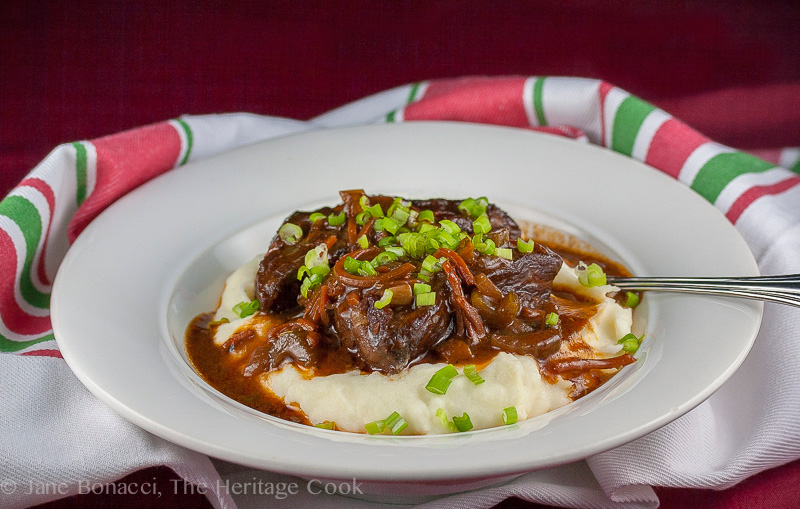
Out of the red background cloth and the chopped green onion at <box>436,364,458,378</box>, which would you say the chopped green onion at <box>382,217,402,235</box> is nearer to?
the chopped green onion at <box>436,364,458,378</box>

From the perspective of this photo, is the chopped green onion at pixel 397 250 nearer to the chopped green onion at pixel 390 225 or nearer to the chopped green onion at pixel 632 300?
the chopped green onion at pixel 390 225

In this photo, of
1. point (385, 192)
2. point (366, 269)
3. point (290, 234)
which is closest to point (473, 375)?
point (366, 269)

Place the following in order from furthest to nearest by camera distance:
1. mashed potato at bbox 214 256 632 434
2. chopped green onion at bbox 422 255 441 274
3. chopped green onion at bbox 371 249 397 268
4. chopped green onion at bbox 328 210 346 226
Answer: chopped green onion at bbox 328 210 346 226, chopped green onion at bbox 371 249 397 268, chopped green onion at bbox 422 255 441 274, mashed potato at bbox 214 256 632 434

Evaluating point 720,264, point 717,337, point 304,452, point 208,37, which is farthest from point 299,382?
point 208,37

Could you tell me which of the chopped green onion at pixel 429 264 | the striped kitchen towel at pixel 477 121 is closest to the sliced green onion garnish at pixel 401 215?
the chopped green onion at pixel 429 264

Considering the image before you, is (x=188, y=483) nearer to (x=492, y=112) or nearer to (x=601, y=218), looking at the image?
(x=601, y=218)

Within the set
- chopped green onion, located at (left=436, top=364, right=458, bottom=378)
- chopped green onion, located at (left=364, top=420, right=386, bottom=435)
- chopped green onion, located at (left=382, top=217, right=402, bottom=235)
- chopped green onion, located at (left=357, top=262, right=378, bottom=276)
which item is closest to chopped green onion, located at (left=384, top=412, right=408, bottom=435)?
chopped green onion, located at (left=364, top=420, right=386, bottom=435)
